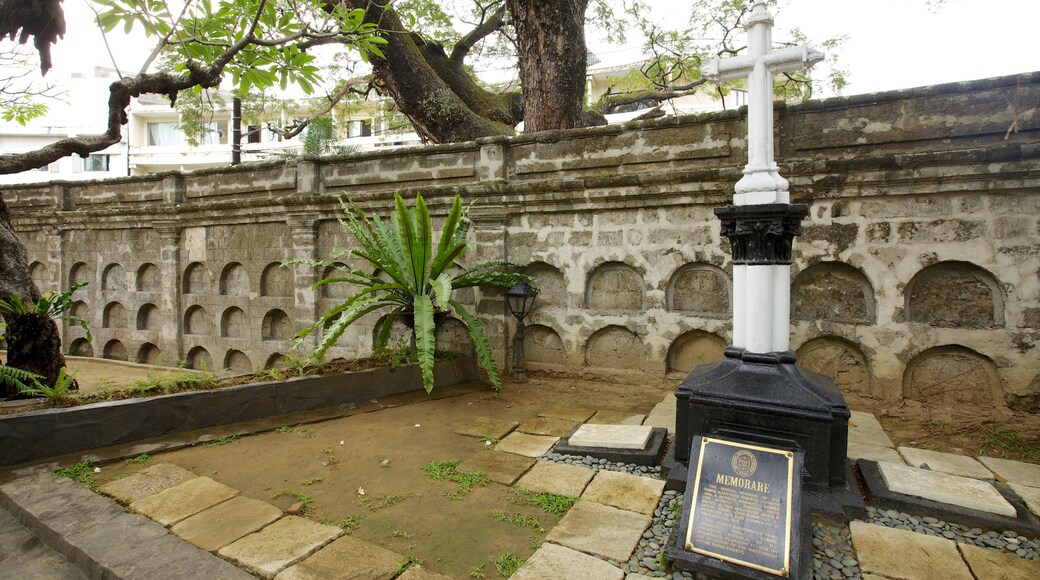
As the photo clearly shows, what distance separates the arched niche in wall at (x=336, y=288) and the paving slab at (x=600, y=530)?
213 inches

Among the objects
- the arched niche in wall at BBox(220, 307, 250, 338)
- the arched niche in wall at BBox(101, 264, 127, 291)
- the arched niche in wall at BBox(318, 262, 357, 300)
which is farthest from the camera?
the arched niche in wall at BBox(101, 264, 127, 291)

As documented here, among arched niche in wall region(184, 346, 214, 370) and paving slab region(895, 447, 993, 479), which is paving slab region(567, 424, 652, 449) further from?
arched niche in wall region(184, 346, 214, 370)

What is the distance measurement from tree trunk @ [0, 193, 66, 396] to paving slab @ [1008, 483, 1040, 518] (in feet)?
25.0

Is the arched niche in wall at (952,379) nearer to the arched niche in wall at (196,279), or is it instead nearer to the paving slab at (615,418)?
the paving slab at (615,418)

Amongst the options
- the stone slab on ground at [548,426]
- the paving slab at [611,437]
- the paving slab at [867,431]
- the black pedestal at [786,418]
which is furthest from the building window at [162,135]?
the paving slab at [867,431]

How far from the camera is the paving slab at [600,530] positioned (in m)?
2.48

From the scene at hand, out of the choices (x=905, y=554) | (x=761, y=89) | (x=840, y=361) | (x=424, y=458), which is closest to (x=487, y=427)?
(x=424, y=458)

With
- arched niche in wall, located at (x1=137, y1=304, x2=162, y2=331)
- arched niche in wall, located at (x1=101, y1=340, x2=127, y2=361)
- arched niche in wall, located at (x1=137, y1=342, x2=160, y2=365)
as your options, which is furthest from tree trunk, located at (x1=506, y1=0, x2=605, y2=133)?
arched niche in wall, located at (x1=101, y1=340, x2=127, y2=361)

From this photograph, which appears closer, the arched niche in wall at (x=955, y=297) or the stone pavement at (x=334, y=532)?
the stone pavement at (x=334, y=532)

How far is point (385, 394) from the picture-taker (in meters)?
5.24

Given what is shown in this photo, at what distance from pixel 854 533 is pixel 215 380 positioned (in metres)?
4.77

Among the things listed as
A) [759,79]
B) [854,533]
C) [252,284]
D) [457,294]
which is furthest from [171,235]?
[854,533]

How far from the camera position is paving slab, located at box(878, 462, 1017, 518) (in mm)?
2764

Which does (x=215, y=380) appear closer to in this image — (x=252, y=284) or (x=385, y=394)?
(x=385, y=394)
